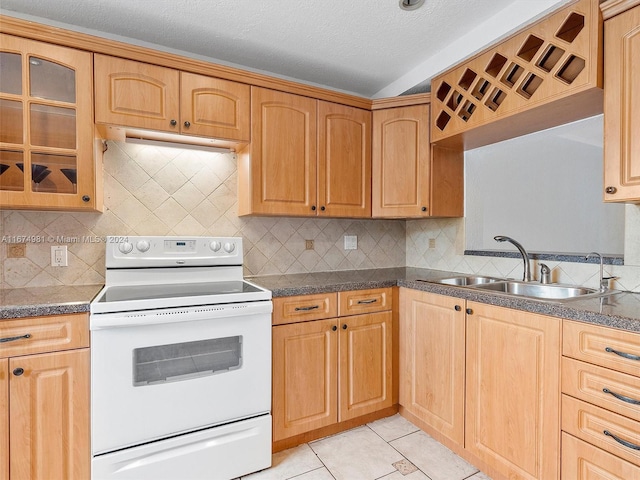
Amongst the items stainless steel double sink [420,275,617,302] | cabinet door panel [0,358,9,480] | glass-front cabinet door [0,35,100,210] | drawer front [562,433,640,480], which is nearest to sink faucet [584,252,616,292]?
stainless steel double sink [420,275,617,302]

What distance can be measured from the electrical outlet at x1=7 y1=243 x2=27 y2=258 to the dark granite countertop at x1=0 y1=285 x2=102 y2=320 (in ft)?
0.58

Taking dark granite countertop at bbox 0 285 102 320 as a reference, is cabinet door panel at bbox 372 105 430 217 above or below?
above

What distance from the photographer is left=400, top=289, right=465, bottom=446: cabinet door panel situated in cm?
182

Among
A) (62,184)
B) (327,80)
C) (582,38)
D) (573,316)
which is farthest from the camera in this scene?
(327,80)

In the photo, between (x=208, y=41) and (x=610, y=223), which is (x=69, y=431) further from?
(x=610, y=223)

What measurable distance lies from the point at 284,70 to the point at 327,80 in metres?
0.34

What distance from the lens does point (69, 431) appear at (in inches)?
57.2

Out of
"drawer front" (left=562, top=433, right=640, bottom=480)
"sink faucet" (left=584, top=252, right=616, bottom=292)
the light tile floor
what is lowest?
the light tile floor

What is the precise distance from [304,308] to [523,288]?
1.29 meters

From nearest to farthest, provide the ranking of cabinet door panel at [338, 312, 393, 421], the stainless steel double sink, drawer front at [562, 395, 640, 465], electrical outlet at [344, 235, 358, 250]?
drawer front at [562, 395, 640, 465], the stainless steel double sink, cabinet door panel at [338, 312, 393, 421], electrical outlet at [344, 235, 358, 250]

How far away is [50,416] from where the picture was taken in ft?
4.67

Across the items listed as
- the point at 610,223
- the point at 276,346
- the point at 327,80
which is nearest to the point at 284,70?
the point at 327,80

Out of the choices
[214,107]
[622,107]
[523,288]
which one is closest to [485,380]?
[523,288]

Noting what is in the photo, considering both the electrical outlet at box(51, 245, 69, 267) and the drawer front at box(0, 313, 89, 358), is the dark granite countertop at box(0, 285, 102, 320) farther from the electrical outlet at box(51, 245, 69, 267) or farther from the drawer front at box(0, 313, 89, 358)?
the electrical outlet at box(51, 245, 69, 267)
